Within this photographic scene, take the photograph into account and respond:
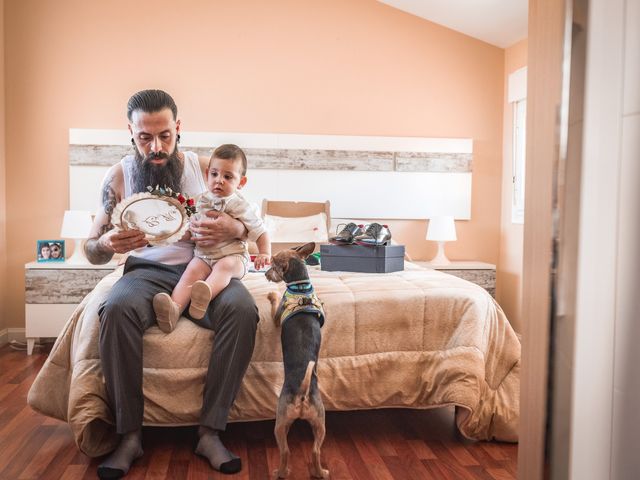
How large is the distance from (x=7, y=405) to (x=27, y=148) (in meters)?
2.14

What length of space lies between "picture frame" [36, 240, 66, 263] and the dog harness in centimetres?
252

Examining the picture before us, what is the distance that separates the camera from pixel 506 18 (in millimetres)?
4152

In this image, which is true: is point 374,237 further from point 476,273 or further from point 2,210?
point 2,210

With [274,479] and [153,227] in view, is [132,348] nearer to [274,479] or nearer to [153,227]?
[153,227]

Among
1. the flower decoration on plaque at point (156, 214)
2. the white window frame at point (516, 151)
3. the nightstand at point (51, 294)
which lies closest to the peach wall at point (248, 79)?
the white window frame at point (516, 151)

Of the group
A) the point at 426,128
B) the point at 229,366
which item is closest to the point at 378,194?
the point at 426,128

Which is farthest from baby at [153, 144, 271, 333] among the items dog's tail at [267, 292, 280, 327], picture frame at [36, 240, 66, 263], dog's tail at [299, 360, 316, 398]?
picture frame at [36, 240, 66, 263]

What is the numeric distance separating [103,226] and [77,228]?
6.17 ft

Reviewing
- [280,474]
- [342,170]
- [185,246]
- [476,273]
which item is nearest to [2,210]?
[342,170]

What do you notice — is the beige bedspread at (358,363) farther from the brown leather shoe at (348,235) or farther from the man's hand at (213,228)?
the brown leather shoe at (348,235)

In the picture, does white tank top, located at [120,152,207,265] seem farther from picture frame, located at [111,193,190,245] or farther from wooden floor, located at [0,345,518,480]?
wooden floor, located at [0,345,518,480]

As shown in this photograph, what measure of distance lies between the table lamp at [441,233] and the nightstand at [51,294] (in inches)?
91.8

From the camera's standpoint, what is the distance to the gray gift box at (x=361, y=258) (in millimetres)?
2883

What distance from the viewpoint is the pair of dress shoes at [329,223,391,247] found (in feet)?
9.46
